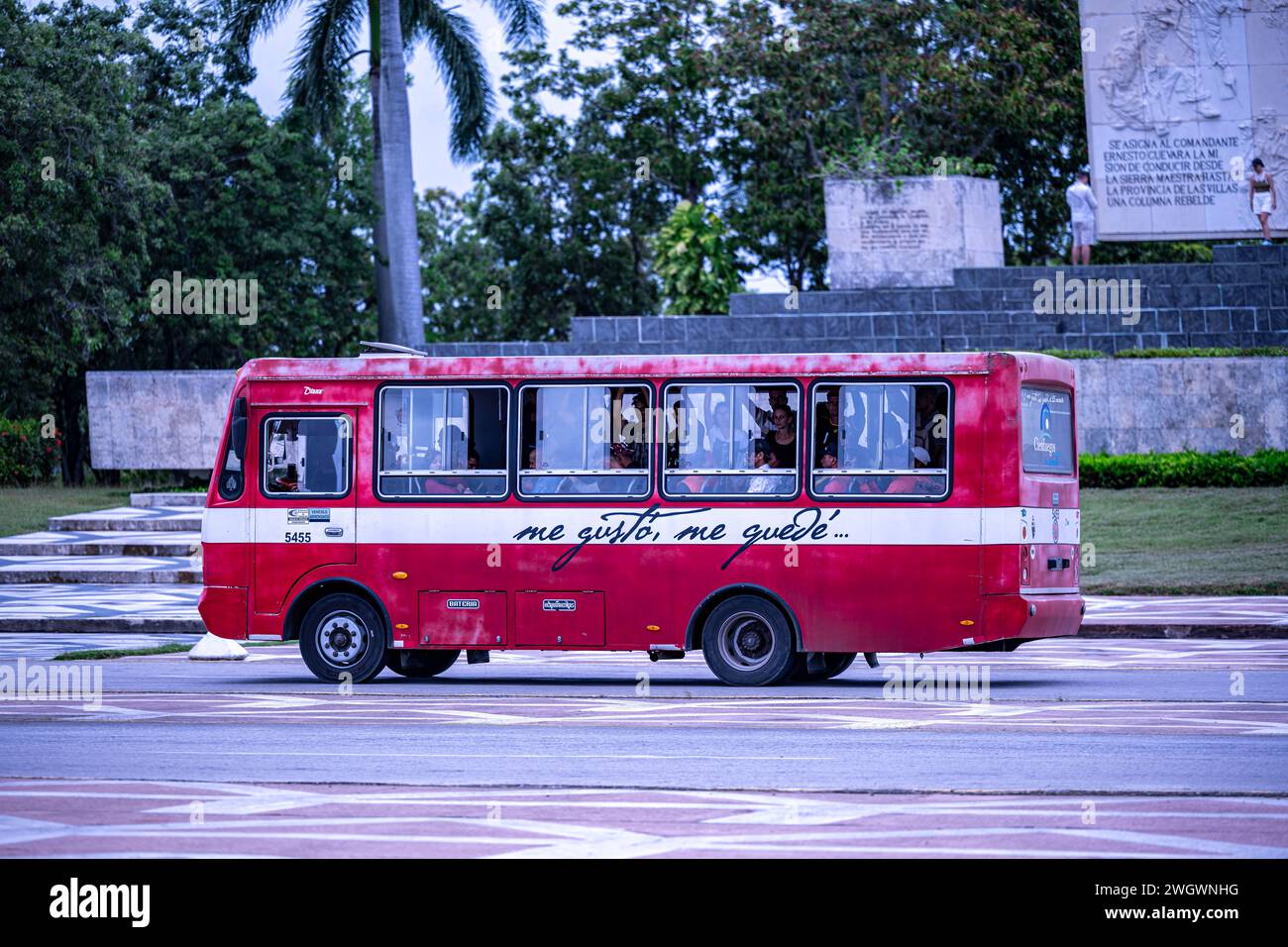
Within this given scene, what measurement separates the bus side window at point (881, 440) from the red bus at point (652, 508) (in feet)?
0.06

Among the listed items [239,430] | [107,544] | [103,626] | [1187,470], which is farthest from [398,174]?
[239,430]

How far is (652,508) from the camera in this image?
55.3 feet

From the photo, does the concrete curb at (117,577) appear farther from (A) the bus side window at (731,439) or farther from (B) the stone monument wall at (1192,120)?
(B) the stone monument wall at (1192,120)

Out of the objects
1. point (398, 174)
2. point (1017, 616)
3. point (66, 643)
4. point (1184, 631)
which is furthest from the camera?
point (398, 174)

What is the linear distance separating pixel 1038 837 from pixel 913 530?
807cm

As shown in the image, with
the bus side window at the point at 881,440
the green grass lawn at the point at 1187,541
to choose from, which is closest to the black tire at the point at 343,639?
the bus side window at the point at 881,440

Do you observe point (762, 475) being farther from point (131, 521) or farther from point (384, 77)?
point (384, 77)

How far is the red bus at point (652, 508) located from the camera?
16.2 meters

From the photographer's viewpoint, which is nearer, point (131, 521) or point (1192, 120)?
point (131, 521)

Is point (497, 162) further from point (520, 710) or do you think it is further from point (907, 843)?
point (907, 843)

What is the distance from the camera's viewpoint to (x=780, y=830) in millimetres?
8609

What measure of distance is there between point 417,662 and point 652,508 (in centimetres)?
288

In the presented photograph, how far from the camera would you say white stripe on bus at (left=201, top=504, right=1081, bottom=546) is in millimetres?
16234
